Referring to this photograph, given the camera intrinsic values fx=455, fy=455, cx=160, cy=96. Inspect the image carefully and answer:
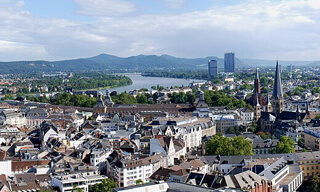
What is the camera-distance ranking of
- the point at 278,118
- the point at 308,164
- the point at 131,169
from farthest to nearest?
the point at 278,118, the point at 308,164, the point at 131,169

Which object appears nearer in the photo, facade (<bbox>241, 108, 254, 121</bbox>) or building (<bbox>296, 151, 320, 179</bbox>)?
building (<bbox>296, 151, 320, 179</bbox>)

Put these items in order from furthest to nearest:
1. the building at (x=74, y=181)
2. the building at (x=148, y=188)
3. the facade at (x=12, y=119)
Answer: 1. the facade at (x=12, y=119)
2. the building at (x=74, y=181)
3. the building at (x=148, y=188)

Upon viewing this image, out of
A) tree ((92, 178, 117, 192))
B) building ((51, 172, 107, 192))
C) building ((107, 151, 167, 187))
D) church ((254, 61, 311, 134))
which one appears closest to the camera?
tree ((92, 178, 117, 192))

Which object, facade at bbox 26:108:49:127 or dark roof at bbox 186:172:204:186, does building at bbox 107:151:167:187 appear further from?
facade at bbox 26:108:49:127

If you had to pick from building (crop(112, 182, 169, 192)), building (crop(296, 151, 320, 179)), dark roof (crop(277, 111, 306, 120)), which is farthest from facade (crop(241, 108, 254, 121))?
building (crop(112, 182, 169, 192))

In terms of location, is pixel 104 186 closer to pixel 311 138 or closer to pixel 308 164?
pixel 308 164

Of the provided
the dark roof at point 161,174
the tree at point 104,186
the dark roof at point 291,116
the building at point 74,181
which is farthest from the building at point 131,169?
the dark roof at point 291,116

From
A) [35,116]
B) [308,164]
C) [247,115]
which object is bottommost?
[308,164]

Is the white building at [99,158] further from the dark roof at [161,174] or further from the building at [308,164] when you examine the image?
the building at [308,164]

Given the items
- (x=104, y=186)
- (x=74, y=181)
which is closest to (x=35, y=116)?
(x=74, y=181)

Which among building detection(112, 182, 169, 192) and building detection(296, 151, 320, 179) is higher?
building detection(112, 182, 169, 192)

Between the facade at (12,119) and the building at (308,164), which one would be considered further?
the facade at (12,119)

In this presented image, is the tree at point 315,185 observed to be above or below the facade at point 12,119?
below
